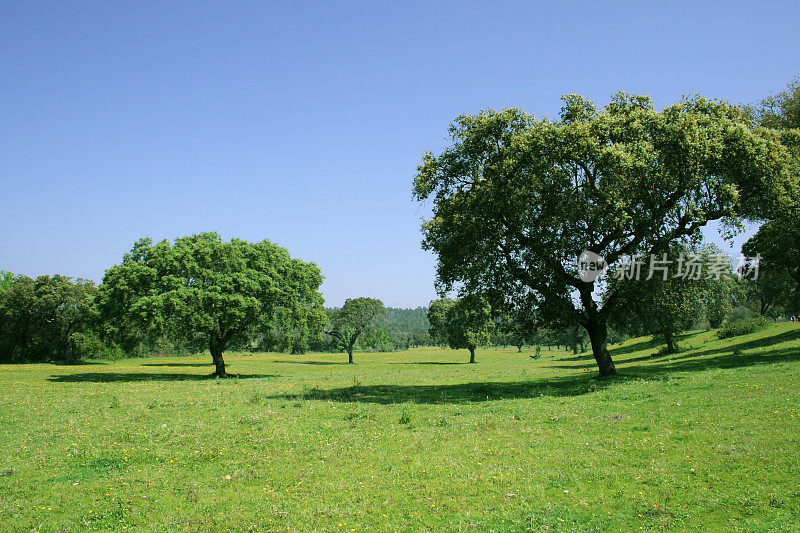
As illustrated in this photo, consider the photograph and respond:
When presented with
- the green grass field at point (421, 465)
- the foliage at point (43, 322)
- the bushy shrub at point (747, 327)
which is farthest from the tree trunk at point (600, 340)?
the foliage at point (43, 322)

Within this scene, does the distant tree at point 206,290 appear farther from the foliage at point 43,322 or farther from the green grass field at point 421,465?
the foliage at point 43,322

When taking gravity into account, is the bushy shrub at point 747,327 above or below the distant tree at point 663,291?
below

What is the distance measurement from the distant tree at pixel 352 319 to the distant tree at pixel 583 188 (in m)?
70.4

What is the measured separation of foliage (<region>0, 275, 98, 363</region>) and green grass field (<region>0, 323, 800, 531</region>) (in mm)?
68647

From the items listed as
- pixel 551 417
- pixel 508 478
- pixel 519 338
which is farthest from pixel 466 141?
pixel 508 478

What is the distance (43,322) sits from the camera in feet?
268

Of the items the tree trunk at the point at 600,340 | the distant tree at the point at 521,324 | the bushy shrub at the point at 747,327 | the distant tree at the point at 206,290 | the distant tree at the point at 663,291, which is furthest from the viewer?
the bushy shrub at the point at 747,327

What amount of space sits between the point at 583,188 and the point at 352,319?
76.7 m

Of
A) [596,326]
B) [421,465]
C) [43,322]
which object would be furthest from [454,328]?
[421,465]

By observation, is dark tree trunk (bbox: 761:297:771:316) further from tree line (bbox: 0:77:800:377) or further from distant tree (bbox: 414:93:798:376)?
distant tree (bbox: 414:93:798:376)

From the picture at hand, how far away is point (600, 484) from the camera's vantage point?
11.2 m

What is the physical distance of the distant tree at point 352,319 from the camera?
100m

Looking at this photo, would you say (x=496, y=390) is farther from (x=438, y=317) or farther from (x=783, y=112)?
(x=438, y=317)

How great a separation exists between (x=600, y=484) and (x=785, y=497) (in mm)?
3458
